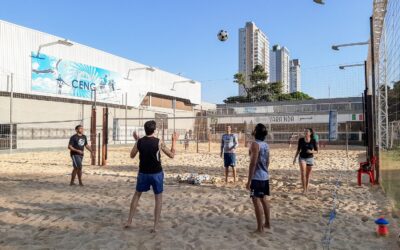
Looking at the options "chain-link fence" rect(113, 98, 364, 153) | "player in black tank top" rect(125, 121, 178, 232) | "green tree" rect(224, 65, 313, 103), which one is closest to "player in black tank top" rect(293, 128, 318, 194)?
"player in black tank top" rect(125, 121, 178, 232)

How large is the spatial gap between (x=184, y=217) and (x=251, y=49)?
5822 cm

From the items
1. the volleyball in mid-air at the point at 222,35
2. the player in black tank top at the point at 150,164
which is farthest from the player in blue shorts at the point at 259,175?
the volleyball in mid-air at the point at 222,35

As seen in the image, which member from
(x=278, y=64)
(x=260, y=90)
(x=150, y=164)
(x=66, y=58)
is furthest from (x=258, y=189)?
(x=260, y=90)

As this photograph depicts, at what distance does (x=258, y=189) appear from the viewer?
15.8 ft

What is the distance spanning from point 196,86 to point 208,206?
4384 cm

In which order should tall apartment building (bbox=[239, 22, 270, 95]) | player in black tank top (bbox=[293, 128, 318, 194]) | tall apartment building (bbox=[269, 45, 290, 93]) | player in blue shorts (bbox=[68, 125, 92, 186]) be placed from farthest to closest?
tall apartment building (bbox=[239, 22, 270, 95]) < tall apartment building (bbox=[269, 45, 290, 93]) < player in blue shorts (bbox=[68, 125, 92, 186]) < player in black tank top (bbox=[293, 128, 318, 194])

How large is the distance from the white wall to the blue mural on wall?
0.47 metres

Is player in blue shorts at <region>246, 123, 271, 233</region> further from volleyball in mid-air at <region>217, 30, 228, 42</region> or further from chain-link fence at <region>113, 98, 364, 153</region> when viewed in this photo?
chain-link fence at <region>113, 98, 364, 153</region>

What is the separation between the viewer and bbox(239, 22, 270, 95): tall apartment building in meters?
57.8

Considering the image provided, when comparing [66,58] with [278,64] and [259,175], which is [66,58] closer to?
[259,175]

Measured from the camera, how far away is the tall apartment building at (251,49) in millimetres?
57781

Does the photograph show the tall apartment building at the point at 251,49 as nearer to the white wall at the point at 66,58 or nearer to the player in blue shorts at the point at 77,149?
the white wall at the point at 66,58

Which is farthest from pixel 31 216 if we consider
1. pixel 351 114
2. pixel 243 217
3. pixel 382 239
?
pixel 351 114

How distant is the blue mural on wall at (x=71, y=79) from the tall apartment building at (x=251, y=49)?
2572 cm
